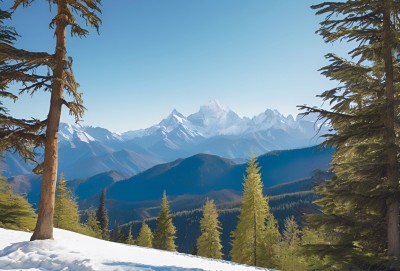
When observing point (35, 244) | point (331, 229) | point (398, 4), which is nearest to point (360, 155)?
point (331, 229)

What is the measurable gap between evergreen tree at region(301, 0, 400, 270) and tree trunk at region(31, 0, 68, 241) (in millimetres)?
9900

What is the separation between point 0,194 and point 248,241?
2410 centimetres

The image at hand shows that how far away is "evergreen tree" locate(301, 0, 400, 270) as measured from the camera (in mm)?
10492

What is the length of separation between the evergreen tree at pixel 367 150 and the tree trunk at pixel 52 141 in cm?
990

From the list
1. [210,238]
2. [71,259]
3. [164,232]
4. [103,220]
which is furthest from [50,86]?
[103,220]

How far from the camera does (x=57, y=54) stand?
14031 millimetres

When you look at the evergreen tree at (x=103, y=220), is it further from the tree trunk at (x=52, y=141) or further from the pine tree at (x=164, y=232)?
the tree trunk at (x=52, y=141)

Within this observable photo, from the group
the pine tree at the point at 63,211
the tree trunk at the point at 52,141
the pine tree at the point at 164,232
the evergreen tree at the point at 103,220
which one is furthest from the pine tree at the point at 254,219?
the evergreen tree at the point at 103,220

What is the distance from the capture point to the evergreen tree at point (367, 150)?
34.4 ft

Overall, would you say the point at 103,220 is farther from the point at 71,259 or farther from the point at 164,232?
the point at 71,259

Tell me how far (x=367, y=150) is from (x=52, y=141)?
12.1 meters

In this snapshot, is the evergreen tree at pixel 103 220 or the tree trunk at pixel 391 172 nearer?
the tree trunk at pixel 391 172

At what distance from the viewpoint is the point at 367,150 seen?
11523 millimetres

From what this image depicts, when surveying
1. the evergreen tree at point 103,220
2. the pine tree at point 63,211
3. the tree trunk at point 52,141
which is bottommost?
the evergreen tree at point 103,220
